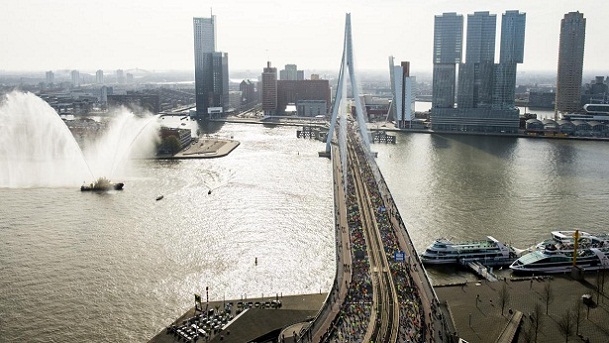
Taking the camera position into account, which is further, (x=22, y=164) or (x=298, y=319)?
(x=22, y=164)

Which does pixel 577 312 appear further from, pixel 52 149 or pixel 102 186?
pixel 52 149

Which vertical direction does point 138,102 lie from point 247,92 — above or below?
below

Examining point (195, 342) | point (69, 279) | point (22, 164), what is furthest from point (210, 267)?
point (22, 164)

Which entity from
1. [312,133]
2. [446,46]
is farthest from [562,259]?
[446,46]

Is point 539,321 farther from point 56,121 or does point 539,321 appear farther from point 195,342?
point 56,121

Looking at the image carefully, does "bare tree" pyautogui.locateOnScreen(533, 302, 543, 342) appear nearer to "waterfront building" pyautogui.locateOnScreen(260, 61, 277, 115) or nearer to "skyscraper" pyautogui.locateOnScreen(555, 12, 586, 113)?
"skyscraper" pyautogui.locateOnScreen(555, 12, 586, 113)

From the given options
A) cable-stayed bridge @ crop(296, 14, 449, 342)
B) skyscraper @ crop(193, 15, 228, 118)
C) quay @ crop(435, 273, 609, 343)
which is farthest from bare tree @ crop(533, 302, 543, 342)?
skyscraper @ crop(193, 15, 228, 118)
